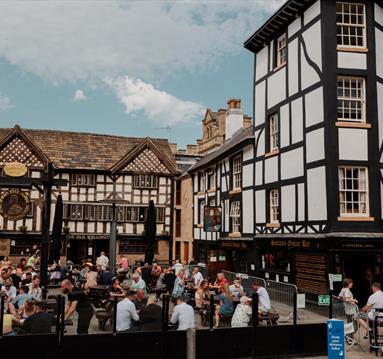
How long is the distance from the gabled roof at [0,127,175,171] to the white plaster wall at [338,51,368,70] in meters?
19.4

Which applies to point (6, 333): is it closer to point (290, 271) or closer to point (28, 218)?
point (290, 271)

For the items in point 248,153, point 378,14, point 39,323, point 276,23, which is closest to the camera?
point 39,323

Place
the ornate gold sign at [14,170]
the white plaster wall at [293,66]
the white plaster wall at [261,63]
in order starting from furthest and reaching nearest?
1. the white plaster wall at [261,63]
2. the white plaster wall at [293,66]
3. the ornate gold sign at [14,170]

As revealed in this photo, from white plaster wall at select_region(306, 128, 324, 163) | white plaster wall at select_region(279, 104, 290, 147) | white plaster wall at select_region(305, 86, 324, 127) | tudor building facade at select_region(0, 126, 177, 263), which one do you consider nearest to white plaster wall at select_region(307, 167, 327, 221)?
white plaster wall at select_region(306, 128, 324, 163)

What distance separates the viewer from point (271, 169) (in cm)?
2044

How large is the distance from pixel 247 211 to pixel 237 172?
267cm

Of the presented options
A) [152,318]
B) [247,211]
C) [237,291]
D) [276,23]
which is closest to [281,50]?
[276,23]

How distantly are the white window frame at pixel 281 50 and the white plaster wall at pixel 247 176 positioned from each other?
17.1 feet

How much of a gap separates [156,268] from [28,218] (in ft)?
51.1

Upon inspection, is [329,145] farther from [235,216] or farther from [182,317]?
[235,216]

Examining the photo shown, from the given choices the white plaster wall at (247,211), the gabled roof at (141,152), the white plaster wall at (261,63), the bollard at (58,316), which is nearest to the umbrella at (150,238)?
the white plaster wall at (247,211)

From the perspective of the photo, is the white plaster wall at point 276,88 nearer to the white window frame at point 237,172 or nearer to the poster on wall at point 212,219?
the white window frame at point 237,172

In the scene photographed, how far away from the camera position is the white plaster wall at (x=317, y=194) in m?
16.5

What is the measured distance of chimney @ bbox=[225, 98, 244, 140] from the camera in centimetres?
3228
